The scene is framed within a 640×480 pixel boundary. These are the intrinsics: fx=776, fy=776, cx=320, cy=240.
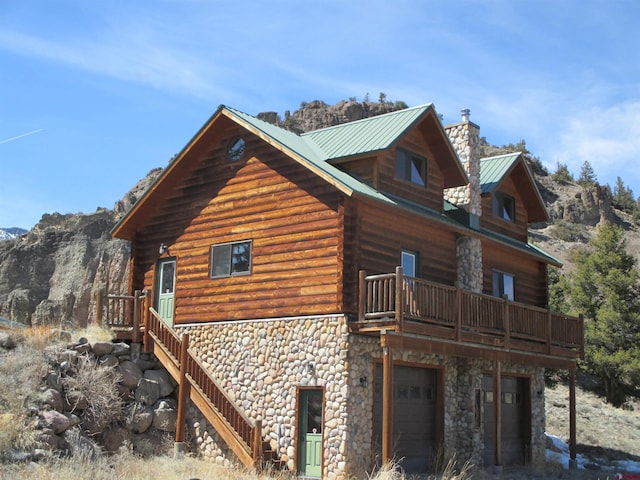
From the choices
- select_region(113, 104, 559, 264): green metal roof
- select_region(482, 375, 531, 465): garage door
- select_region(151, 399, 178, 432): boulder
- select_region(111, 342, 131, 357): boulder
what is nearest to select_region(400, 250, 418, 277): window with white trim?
select_region(113, 104, 559, 264): green metal roof

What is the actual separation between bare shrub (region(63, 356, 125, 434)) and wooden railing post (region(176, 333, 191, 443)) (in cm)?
158

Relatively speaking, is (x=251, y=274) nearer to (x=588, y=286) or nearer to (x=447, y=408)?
(x=447, y=408)

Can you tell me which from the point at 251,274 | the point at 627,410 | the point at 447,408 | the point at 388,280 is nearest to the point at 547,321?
the point at 447,408

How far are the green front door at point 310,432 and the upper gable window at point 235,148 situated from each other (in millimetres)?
7415

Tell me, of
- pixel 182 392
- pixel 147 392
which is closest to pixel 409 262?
pixel 182 392

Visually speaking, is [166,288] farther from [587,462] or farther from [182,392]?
[587,462]

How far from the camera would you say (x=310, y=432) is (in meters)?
19.6

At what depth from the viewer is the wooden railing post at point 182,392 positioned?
2156 centimetres

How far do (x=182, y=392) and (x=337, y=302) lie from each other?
5.50m

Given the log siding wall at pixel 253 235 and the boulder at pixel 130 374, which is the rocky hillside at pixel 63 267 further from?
the boulder at pixel 130 374

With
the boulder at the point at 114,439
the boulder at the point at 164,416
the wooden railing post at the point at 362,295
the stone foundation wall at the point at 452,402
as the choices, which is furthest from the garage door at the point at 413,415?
the boulder at the point at 114,439

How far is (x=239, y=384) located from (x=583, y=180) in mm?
82306

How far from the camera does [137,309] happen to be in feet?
77.9

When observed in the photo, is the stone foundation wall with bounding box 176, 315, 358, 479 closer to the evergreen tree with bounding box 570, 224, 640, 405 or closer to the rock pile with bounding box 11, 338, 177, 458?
the rock pile with bounding box 11, 338, 177, 458
